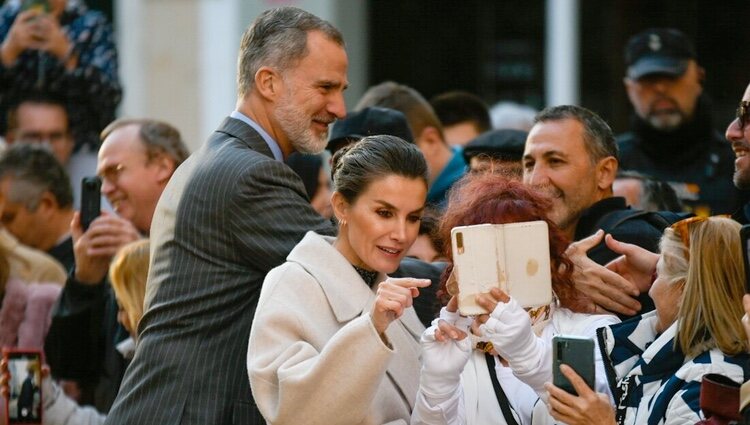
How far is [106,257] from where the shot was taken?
624 cm

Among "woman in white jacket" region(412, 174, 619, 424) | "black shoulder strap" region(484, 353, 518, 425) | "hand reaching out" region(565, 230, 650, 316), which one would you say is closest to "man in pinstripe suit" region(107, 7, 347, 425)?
"woman in white jacket" region(412, 174, 619, 424)

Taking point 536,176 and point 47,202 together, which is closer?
point 536,176

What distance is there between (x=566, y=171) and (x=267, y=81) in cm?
112

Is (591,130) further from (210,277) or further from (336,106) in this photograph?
(210,277)

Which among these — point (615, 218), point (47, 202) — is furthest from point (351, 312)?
point (47, 202)

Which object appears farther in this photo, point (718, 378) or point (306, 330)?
point (306, 330)

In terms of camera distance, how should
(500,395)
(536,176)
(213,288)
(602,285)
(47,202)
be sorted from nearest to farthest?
(500,395), (213,288), (602,285), (536,176), (47,202)

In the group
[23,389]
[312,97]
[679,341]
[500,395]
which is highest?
[312,97]

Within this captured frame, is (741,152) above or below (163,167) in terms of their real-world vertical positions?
above

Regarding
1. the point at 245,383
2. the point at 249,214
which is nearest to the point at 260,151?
the point at 249,214

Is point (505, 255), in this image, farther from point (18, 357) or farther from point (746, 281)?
point (18, 357)

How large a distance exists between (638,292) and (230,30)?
20.9 feet

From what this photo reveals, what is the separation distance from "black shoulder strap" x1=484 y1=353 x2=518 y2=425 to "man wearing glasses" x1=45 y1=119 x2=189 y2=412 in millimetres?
1935

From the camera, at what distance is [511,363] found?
4227 mm
